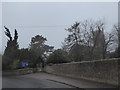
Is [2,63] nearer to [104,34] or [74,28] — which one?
[74,28]

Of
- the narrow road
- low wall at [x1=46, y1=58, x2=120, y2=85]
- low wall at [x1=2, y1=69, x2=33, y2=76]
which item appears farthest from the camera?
low wall at [x1=2, y1=69, x2=33, y2=76]

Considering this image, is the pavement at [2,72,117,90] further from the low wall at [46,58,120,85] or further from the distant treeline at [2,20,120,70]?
the distant treeline at [2,20,120,70]

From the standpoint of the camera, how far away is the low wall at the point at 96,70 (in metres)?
19.5

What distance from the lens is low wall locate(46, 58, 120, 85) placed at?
1947 cm

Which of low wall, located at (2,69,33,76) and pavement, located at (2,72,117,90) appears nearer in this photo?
pavement, located at (2,72,117,90)

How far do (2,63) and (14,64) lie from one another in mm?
3799

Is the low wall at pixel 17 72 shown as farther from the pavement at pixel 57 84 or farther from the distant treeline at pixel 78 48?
the pavement at pixel 57 84

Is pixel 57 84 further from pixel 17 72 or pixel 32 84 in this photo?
pixel 17 72

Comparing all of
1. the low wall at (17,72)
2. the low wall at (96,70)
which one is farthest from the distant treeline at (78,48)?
the low wall at (96,70)

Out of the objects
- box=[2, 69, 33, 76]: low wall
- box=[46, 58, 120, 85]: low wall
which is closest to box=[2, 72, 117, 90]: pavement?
box=[46, 58, 120, 85]: low wall

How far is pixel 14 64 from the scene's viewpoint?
189 feet

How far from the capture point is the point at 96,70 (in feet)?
76.6

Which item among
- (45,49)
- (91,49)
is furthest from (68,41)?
(45,49)

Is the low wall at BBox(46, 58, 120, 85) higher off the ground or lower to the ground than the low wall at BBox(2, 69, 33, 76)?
higher
